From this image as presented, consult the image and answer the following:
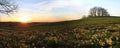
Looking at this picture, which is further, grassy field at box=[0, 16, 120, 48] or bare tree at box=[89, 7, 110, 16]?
bare tree at box=[89, 7, 110, 16]

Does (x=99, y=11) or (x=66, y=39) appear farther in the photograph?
(x=99, y=11)

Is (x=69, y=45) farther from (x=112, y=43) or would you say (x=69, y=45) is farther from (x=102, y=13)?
(x=102, y=13)

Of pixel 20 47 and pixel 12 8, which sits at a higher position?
pixel 12 8

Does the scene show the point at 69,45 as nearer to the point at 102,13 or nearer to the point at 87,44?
the point at 87,44

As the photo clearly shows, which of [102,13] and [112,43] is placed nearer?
[112,43]

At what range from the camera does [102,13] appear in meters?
125

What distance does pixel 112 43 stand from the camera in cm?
1257

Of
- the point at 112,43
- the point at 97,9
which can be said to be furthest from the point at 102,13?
the point at 112,43

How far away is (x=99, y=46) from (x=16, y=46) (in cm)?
438

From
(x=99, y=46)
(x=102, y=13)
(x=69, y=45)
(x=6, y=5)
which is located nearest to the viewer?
(x=99, y=46)

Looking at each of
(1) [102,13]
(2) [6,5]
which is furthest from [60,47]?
(1) [102,13]

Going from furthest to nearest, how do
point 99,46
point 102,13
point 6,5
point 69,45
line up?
point 102,13 → point 6,5 → point 69,45 → point 99,46

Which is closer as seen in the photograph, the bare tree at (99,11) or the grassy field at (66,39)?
the grassy field at (66,39)

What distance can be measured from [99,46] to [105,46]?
32 centimetres
